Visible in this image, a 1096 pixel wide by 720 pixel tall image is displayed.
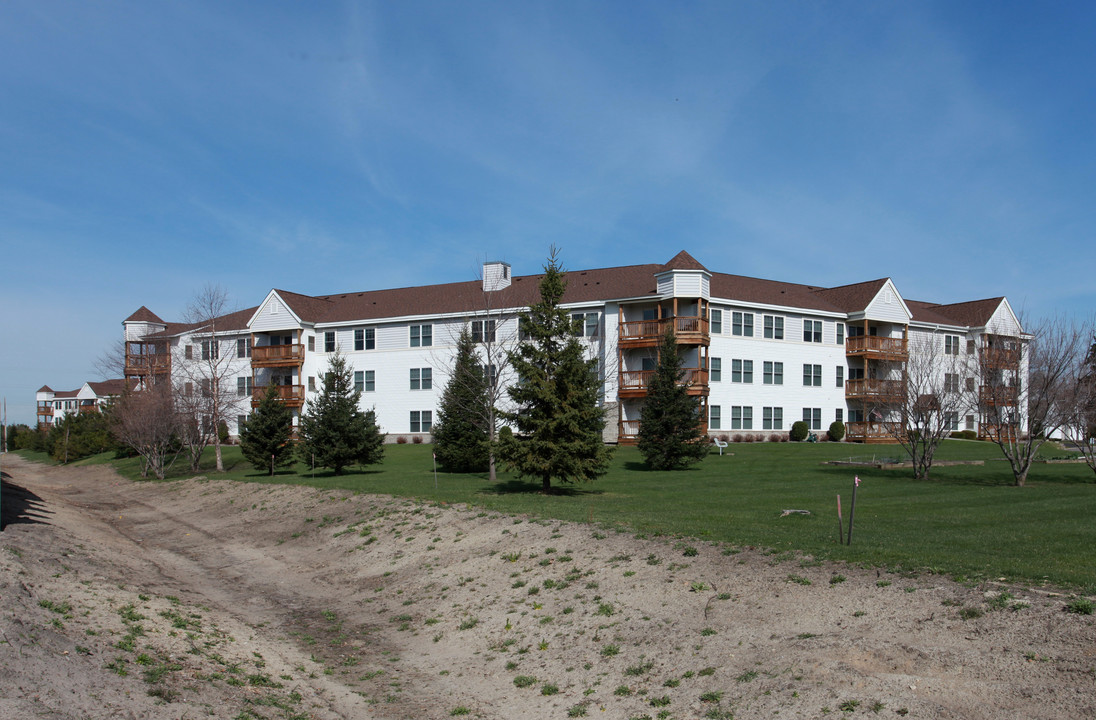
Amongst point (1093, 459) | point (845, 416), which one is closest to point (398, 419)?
point (845, 416)

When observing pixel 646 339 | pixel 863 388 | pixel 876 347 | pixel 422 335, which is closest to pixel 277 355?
pixel 422 335

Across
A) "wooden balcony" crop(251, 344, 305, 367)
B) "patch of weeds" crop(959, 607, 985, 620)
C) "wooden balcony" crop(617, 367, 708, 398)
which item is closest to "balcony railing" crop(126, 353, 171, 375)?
"wooden balcony" crop(251, 344, 305, 367)

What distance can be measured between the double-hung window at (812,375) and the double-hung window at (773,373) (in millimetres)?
2017

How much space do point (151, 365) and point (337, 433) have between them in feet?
87.7

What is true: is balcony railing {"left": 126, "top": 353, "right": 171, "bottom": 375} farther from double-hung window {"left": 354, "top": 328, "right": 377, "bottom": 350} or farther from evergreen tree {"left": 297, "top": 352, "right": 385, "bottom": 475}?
evergreen tree {"left": 297, "top": 352, "right": 385, "bottom": 475}

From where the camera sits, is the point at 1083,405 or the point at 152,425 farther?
the point at 152,425

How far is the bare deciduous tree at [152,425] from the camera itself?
3900 centimetres

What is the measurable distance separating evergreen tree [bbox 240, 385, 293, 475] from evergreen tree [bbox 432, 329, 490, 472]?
744 centimetres

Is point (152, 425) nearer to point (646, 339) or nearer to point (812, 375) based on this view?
point (646, 339)

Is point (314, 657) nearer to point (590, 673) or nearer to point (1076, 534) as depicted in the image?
point (590, 673)

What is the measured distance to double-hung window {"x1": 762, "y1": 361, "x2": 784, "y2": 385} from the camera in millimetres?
49062

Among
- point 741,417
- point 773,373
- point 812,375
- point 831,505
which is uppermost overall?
point 773,373

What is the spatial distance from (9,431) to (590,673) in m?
122

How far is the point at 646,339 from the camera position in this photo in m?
44.7
